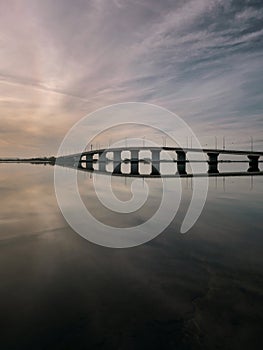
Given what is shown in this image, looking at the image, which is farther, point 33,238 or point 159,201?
point 159,201

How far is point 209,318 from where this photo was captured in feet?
19.3

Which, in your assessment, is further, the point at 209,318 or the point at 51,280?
the point at 51,280

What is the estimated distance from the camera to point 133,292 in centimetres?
708

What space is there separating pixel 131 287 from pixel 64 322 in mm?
2271

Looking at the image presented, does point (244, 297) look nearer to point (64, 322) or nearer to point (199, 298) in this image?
point (199, 298)

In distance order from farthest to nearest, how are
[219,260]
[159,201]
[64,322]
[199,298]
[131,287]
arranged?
1. [159,201]
2. [219,260]
3. [131,287]
4. [199,298]
5. [64,322]

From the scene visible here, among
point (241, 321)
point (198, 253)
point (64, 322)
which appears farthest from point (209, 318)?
point (198, 253)

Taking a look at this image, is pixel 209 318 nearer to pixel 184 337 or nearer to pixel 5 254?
pixel 184 337

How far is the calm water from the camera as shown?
5230 millimetres

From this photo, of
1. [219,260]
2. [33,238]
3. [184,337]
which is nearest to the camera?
[184,337]

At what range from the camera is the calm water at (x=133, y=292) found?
523 centimetres

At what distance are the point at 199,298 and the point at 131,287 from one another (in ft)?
6.19

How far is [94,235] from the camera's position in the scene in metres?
13.2

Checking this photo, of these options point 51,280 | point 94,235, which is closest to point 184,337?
point 51,280
